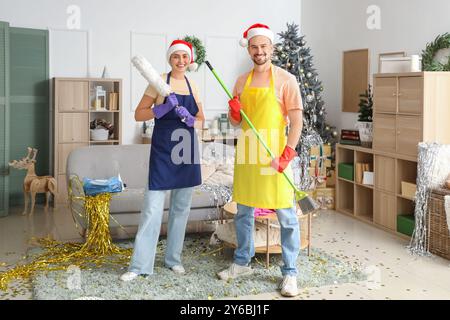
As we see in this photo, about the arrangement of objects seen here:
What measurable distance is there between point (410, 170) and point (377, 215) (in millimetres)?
611

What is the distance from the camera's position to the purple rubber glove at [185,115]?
349cm

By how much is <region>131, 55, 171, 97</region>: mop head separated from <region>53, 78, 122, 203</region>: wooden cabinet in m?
3.15

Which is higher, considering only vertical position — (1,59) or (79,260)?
(1,59)

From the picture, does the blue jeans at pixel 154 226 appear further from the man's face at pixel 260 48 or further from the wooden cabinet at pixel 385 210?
the wooden cabinet at pixel 385 210

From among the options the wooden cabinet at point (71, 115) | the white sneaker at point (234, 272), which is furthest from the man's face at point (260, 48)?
the wooden cabinet at point (71, 115)

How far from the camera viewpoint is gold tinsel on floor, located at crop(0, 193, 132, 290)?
405 cm

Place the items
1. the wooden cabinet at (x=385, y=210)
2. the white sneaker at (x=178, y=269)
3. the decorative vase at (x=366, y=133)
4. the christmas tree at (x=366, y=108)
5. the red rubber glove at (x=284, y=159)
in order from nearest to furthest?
the red rubber glove at (x=284, y=159)
the white sneaker at (x=178, y=269)
the wooden cabinet at (x=385, y=210)
the decorative vase at (x=366, y=133)
the christmas tree at (x=366, y=108)

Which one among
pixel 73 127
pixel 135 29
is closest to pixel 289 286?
pixel 73 127

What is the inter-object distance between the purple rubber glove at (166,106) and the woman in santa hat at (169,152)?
29 millimetres

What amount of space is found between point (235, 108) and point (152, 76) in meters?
0.58

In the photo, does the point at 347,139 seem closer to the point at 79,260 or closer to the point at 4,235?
the point at 79,260

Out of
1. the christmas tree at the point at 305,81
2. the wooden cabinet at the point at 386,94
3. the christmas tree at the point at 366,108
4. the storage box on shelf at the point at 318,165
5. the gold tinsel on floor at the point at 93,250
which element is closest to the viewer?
the gold tinsel on floor at the point at 93,250

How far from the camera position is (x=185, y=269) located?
3.90 meters
